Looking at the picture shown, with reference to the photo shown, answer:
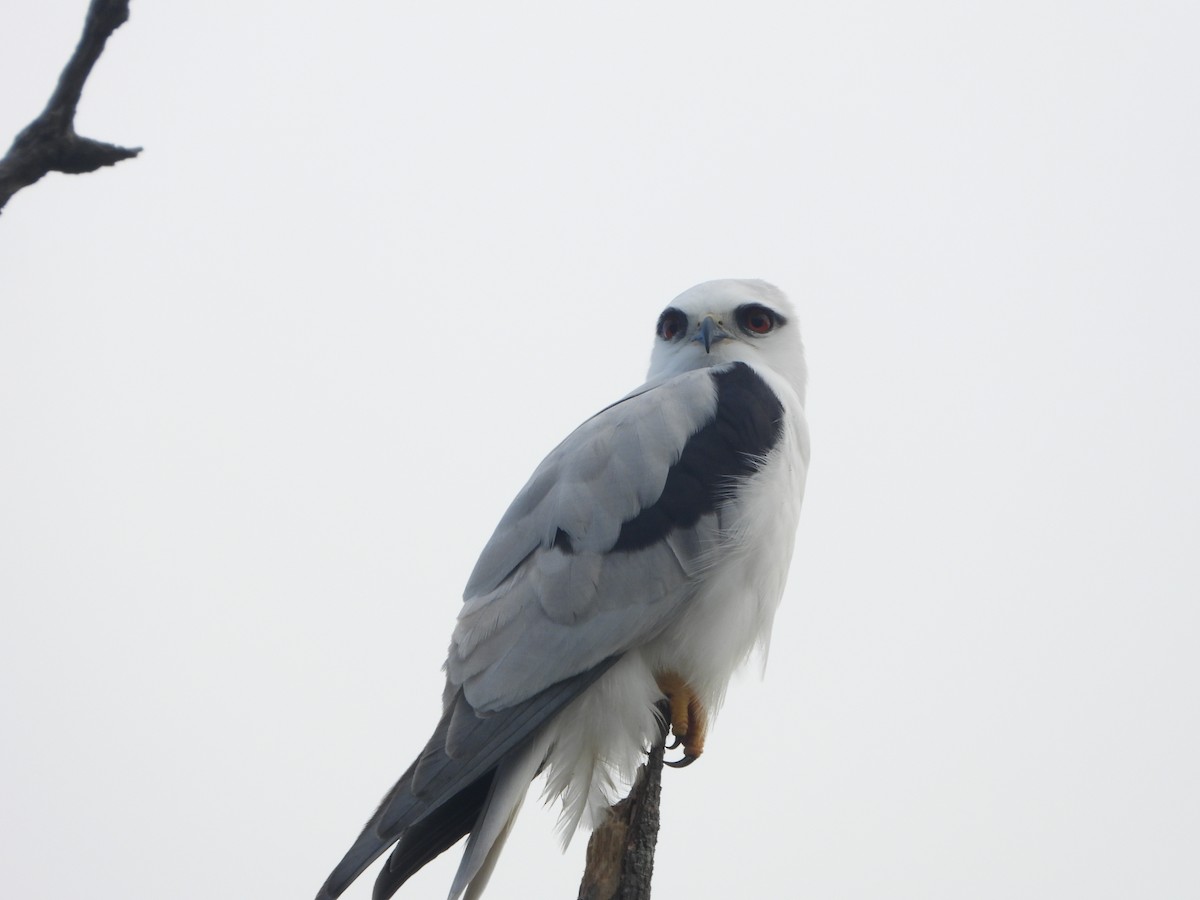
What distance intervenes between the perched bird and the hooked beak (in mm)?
649

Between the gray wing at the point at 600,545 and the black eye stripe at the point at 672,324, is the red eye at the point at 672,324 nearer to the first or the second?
the black eye stripe at the point at 672,324

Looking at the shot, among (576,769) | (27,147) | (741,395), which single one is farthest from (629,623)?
(27,147)

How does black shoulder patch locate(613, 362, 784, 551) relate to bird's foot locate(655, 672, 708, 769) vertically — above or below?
above

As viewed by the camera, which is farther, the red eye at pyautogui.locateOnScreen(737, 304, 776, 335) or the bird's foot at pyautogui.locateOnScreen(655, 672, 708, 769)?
the red eye at pyautogui.locateOnScreen(737, 304, 776, 335)

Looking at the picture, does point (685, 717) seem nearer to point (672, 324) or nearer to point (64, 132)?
point (672, 324)

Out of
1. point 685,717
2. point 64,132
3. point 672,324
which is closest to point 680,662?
point 685,717

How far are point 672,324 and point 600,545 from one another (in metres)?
1.62

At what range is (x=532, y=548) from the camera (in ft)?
13.8

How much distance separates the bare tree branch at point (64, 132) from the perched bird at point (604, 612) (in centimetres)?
241

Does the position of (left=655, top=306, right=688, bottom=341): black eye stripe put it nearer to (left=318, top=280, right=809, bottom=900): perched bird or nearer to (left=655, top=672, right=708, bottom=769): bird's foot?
(left=318, top=280, right=809, bottom=900): perched bird

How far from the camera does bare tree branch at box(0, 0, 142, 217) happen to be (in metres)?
1.66

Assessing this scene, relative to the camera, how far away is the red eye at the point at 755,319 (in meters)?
5.38

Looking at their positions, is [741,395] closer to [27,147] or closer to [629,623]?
[629,623]

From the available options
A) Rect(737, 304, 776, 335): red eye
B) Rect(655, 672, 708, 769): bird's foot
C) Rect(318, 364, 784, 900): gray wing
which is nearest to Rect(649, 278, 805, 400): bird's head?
Rect(737, 304, 776, 335): red eye
